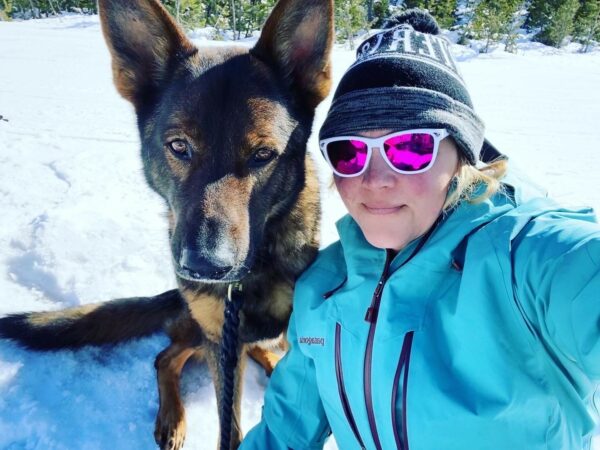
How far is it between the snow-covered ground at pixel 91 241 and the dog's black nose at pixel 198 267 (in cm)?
111

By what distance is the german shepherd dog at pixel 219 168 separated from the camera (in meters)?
1.66

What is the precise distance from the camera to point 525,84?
11.9 metres

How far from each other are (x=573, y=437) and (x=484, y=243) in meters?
0.65

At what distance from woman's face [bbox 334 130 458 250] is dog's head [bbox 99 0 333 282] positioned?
526 millimetres

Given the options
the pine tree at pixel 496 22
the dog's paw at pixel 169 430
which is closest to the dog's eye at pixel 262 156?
the dog's paw at pixel 169 430

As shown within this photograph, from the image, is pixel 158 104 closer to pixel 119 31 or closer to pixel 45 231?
pixel 119 31

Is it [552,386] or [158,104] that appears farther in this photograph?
[158,104]

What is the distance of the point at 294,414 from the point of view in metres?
1.71

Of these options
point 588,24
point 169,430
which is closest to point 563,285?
point 169,430

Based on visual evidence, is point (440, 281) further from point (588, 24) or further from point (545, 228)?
point (588, 24)

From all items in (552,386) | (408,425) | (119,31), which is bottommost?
(408,425)

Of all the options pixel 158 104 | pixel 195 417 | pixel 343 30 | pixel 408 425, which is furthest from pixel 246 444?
pixel 343 30

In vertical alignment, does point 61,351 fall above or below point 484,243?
below

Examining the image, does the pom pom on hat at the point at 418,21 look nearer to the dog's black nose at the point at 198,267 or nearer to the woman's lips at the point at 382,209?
the woman's lips at the point at 382,209
